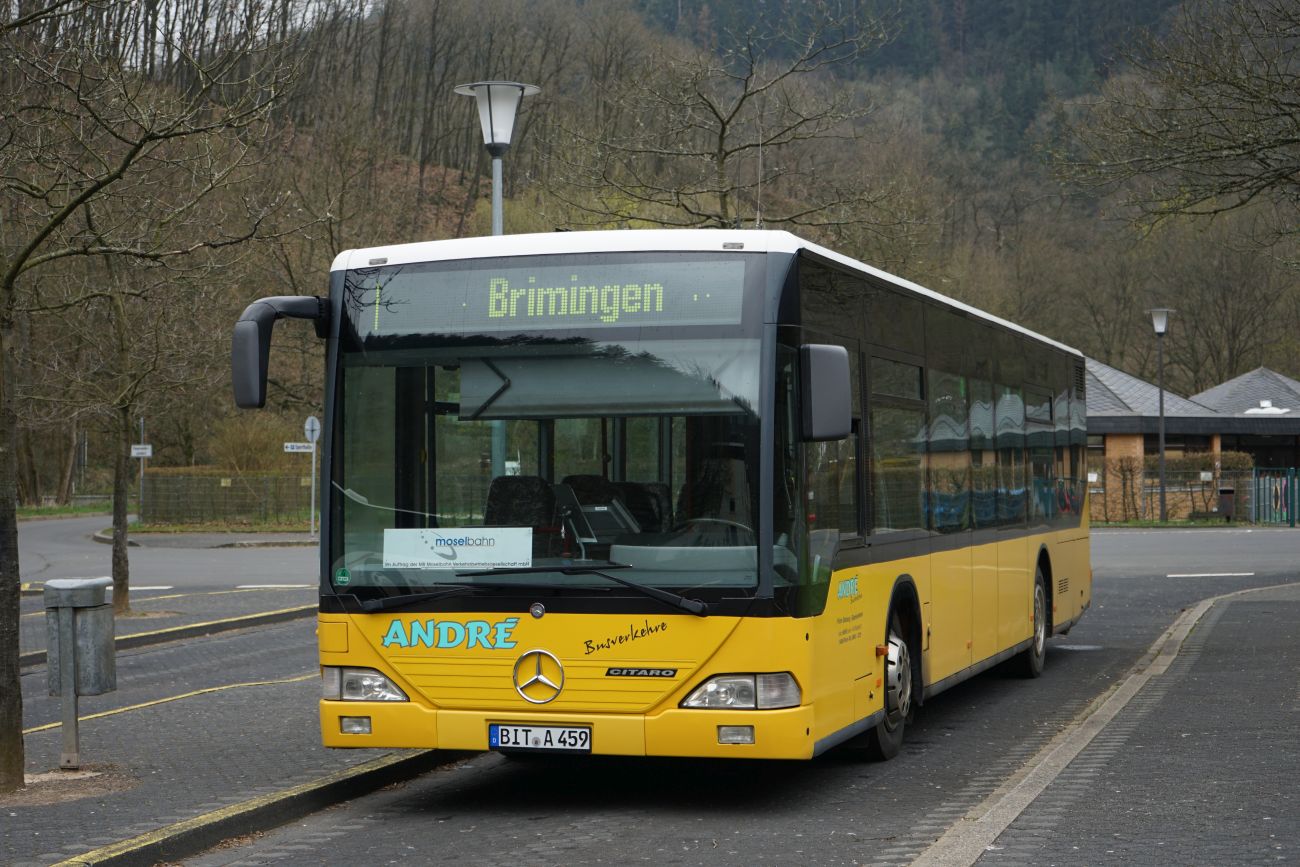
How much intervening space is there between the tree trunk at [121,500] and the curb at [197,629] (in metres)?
1.25

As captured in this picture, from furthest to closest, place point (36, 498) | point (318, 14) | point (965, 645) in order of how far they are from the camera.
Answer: point (36, 498)
point (318, 14)
point (965, 645)

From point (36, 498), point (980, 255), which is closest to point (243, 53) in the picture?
point (980, 255)

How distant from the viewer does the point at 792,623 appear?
8.08 metres

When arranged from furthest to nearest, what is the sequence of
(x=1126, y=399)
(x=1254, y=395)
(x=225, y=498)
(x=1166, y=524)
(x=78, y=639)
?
1. (x=1254, y=395)
2. (x=1126, y=399)
3. (x=225, y=498)
4. (x=1166, y=524)
5. (x=78, y=639)

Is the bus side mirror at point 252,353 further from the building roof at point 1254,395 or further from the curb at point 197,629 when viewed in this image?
the building roof at point 1254,395

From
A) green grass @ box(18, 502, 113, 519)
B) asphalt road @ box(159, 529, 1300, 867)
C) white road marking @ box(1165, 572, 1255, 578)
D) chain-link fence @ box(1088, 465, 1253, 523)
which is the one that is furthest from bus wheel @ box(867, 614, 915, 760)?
green grass @ box(18, 502, 113, 519)

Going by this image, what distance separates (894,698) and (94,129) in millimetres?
8254

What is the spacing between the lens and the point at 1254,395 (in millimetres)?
63156

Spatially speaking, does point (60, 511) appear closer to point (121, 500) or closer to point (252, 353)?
point (121, 500)

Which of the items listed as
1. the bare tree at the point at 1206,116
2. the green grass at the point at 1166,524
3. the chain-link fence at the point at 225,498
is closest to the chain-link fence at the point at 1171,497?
the green grass at the point at 1166,524

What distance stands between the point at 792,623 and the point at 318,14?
35.4 metres

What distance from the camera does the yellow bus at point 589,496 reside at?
811 centimetres

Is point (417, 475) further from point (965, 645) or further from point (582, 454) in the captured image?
point (965, 645)

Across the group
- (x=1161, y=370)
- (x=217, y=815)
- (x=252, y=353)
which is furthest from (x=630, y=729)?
(x=1161, y=370)
